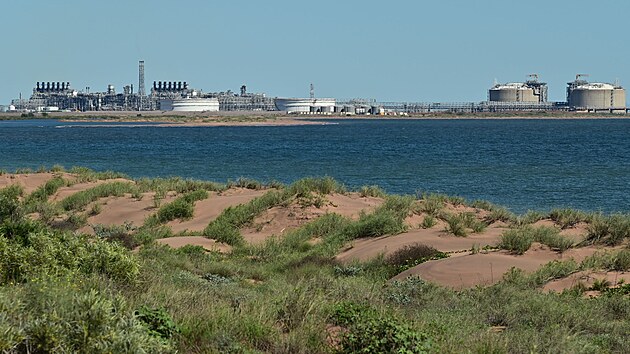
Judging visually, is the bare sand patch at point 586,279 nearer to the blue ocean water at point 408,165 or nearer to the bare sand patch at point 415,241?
the bare sand patch at point 415,241

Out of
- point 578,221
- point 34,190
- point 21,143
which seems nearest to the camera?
point 578,221

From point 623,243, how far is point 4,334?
13781mm

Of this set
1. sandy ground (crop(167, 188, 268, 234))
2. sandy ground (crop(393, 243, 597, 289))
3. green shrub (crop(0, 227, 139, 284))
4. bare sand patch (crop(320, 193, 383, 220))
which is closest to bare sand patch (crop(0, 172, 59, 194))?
sandy ground (crop(167, 188, 268, 234))

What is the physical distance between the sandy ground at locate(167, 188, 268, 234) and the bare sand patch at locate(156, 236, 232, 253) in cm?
190

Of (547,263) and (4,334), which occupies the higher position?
(4,334)

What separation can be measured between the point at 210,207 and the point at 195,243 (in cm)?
572

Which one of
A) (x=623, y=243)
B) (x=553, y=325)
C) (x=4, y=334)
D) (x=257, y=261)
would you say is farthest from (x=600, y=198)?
(x=4, y=334)

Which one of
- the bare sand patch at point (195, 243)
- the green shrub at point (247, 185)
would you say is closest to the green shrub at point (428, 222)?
the bare sand patch at point (195, 243)

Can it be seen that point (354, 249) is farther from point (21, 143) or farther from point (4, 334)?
point (21, 143)

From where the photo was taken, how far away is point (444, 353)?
8320 mm

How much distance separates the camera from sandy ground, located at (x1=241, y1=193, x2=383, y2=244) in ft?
76.1

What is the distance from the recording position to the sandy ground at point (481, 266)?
15.3 metres

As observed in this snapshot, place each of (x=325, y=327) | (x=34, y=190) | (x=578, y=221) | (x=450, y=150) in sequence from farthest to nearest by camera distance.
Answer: (x=450, y=150), (x=34, y=190), (x=578, y=221), (x=325, y=327)

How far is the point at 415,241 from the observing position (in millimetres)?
19438
